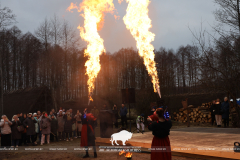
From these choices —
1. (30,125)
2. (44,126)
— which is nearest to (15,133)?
(30,125)

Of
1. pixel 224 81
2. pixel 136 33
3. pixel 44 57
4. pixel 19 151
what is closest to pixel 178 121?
pixel 224 81

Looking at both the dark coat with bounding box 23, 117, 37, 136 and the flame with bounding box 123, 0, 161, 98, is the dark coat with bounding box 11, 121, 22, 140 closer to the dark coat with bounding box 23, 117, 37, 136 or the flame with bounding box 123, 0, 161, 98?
the dark coat with bounding box 23, 117, 37, 136

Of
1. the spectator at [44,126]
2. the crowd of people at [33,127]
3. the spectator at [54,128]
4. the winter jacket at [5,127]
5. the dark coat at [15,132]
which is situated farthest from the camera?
the spectator at [54,128]

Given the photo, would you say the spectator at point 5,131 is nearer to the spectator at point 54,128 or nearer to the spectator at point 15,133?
the spectator at point 15,133

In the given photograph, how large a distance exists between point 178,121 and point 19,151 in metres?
16.8

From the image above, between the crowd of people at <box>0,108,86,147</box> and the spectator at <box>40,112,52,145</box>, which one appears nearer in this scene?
the crowd of people at <box>0,108,86,147</box>

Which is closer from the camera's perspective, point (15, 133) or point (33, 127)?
point (15, 133)

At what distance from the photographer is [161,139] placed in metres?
5.30

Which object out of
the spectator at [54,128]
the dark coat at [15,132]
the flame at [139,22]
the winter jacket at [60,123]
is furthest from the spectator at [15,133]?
the flame at [139,22]

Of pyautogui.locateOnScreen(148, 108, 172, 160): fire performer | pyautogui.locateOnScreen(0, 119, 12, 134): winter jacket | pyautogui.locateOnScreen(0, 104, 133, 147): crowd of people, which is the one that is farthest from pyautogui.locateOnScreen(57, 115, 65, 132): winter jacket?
pyautogui.locateOnScreen(148, 108, 172, 160): fire performer

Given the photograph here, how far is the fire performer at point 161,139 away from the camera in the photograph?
516cm

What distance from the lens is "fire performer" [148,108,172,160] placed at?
5164mm

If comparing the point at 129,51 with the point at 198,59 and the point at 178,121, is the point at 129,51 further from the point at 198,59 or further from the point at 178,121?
the point at 198,59

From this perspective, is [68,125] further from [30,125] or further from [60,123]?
[30,125]
